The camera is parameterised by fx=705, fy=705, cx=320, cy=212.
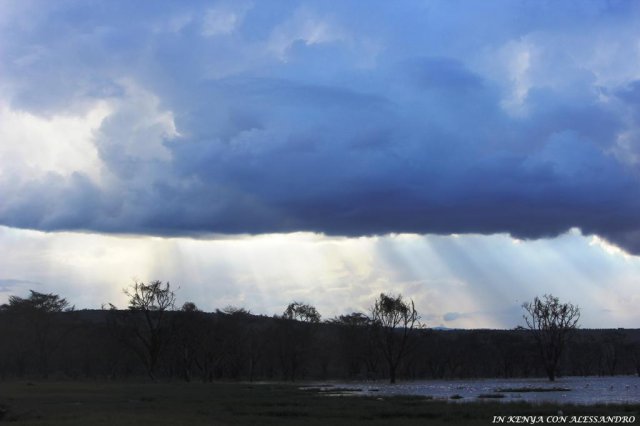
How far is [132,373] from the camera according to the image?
16288 cm

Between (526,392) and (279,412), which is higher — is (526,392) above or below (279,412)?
below

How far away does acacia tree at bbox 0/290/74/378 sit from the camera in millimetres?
141750

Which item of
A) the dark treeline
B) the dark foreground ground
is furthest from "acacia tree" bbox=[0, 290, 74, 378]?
the dark foreground ground

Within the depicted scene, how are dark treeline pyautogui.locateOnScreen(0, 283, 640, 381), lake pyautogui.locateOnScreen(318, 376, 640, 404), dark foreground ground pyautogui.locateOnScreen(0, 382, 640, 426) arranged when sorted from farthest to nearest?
dark treeline pyautogui.locateOnScreen(0, 283, 640, 381) → lake pyautogui.locateOnScreen(318, 376, 640, 404) → dark foreground ground pyautogui.locateOnScreen(0, 382, 640, 426)

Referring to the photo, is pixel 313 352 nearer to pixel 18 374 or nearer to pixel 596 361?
pixel 18 374

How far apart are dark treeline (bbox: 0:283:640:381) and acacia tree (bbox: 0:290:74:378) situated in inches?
8.3

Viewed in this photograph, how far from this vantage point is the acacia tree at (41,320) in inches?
5581

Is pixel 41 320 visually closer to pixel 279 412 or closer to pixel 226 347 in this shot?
pixel 226 347

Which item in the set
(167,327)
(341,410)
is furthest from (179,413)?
(167,327)

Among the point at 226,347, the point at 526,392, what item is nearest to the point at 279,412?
the point at 526,392

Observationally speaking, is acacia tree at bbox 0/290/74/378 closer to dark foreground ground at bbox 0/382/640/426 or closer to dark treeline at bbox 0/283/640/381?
dark treeline at bbox 0/283/640/381

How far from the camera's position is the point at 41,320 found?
468 feet

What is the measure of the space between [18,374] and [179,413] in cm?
11394

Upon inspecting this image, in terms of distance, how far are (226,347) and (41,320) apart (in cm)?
3920
